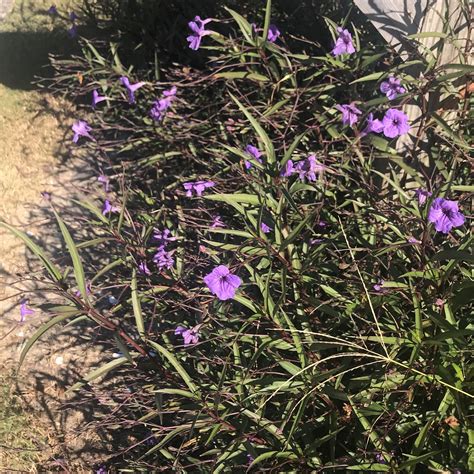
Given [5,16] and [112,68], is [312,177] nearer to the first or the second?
[112,68]

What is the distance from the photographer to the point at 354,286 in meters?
1.96

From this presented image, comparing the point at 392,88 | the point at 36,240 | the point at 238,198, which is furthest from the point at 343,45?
the point at 36,240

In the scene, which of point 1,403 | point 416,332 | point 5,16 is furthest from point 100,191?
point 5,16

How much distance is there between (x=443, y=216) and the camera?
1.59 metres

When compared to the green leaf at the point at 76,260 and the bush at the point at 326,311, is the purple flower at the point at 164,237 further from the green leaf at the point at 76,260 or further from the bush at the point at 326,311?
the green leaf at the point at 76,260

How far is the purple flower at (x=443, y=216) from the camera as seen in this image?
157cm

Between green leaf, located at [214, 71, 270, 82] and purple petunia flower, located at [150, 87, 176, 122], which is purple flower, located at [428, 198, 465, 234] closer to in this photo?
green leaf, located at [214, 71, 270, 82]

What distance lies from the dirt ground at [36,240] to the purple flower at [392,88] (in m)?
1.28

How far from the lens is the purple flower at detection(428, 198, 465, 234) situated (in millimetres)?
1567

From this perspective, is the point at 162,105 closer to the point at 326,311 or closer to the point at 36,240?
the point at 36,240

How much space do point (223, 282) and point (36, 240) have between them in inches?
87.0

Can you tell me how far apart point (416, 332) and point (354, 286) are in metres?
0.28

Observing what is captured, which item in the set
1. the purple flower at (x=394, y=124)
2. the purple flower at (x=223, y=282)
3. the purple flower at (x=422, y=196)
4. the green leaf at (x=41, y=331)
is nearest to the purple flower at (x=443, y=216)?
the purple flower at (x=422, y=196)

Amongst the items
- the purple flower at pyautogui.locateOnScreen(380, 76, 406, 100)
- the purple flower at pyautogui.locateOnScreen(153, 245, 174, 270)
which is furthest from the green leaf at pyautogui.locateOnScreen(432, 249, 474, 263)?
the purple flower at pyautogui.locateOnScreen(153, 245, 174, 270)
